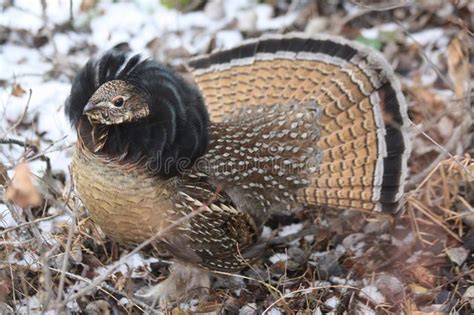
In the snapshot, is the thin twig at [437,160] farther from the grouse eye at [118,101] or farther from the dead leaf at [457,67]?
the grouse eye at [118,101]

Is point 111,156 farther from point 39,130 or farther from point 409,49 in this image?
point 409,49

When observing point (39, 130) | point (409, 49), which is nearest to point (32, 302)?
point (39, 130)

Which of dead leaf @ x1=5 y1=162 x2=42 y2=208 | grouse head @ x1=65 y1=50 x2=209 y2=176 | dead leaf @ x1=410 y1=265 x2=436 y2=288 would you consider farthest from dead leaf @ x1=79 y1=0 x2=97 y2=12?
dead leaf @ x1=5 y1=162 x2=42 y2=208

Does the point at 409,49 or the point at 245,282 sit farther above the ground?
the point at 409,49

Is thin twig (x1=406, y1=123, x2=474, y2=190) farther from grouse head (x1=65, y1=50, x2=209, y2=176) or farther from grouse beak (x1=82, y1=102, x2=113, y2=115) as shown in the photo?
grouse beak (x1=82, y1=102, x2=113, y2=115)

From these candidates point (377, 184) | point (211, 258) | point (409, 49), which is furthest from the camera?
point (409, 49)

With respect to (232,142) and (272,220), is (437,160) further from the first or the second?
(232,142)
